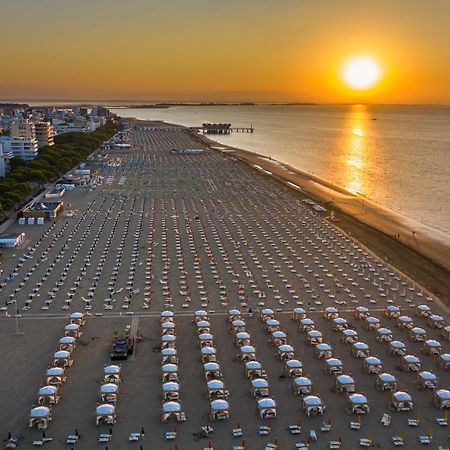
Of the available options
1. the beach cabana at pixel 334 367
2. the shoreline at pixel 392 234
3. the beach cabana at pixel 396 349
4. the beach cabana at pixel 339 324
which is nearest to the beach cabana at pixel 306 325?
the beach cabana at pixel 339 324

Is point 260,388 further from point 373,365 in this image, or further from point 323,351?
point 373,365

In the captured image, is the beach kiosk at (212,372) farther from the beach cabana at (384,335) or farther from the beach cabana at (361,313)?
the beach cabana at (361,313)

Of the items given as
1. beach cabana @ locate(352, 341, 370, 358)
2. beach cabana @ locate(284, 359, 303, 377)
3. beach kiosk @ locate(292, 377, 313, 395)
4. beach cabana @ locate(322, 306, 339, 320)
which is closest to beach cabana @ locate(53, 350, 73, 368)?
beach cabana @ locate(284, 359, 303, 377)

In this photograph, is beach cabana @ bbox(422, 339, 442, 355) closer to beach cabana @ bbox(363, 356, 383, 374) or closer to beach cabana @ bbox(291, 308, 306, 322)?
beach cabana @ bbox(363, 356, 383, 374)

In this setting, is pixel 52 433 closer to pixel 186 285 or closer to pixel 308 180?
pixel 186 285

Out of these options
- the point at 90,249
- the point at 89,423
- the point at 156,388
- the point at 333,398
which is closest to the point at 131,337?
the point at 156,388

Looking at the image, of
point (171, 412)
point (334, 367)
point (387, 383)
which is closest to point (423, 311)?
point (387, 383)
